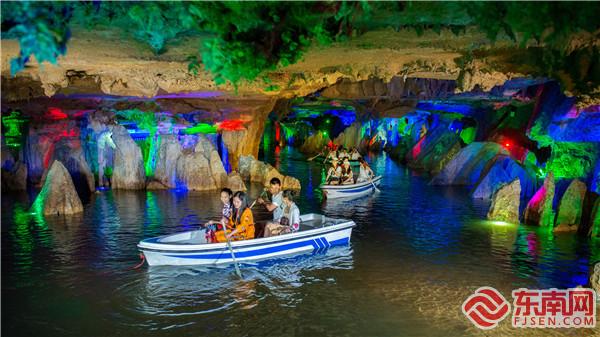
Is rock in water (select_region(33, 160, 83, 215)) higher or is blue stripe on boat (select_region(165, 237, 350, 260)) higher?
rock in water (select_region(33, 160, 83, 215))

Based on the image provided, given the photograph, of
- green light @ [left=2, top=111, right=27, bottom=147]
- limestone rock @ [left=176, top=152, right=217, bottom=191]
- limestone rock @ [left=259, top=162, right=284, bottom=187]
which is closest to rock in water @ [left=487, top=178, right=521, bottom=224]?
limestone rock @ [left=259, top=162, right=284, bottom=187]

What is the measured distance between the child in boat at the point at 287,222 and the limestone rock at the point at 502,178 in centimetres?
1125

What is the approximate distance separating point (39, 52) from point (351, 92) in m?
16.1

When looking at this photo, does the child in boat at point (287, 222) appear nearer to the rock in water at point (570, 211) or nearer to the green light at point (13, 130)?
the rock in water at point (570, 211)

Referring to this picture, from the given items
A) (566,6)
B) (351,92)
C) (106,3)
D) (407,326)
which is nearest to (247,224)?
(407,326)

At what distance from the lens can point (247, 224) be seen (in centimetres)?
1127

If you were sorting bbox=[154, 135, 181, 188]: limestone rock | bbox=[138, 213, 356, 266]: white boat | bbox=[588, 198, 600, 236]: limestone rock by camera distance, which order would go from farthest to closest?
bbox=[154, 135, 181, 188]: limestone rock < bbox=[588, 198, 600, 236]: limestone rock < bbox=[138, 213, 356, 266]: white boat

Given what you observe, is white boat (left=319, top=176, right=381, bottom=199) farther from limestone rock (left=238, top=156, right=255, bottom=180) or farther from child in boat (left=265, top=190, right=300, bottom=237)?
child in boat (left=265, top=190, right=300, bottom=237)

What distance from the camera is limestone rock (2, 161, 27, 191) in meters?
21.4

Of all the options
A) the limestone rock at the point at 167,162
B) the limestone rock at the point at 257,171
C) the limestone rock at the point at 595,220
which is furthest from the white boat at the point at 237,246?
the limestone rock at the point at 257,171

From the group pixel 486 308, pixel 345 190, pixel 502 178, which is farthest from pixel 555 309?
pixel 502 178

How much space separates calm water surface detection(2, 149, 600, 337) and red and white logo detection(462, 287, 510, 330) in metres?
0.20

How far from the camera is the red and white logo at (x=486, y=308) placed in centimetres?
865

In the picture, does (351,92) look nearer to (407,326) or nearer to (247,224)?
(247,224)
